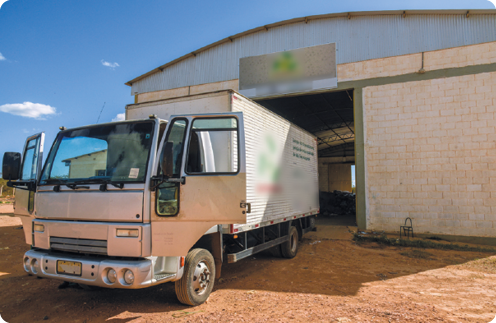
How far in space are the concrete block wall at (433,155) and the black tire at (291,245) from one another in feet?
14.1

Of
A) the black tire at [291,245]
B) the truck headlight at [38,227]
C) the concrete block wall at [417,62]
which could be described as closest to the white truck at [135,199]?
the truck headlight at [38,227]

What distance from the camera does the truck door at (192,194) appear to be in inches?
144

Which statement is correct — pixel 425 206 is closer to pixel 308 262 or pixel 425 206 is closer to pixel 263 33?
pixel 308 262

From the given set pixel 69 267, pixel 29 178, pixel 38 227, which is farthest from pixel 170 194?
pixel 29 178

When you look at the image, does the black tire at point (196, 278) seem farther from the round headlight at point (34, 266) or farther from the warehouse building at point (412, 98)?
the warehouse building at point (412, 98)

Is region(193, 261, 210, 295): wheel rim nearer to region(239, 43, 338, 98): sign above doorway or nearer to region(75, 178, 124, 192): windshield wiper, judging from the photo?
region(75, 178, 124, 192): windshield wiper

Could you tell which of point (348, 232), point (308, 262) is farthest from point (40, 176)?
point (348, 232)

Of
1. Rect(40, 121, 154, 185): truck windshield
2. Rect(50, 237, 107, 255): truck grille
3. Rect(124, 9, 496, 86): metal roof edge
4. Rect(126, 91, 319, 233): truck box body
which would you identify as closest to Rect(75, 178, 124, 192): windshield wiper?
Rect(40, 121, 154, 185): truck windshield

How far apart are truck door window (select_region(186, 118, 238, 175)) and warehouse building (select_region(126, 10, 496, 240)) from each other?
26.3ft

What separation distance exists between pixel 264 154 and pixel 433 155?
7.36 m

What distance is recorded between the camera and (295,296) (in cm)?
489

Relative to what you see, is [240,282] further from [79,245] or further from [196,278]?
[79,245]

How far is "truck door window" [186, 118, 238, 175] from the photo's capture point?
3916 millimetres

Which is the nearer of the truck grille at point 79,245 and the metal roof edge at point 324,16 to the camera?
the truck grille at point 79,245
